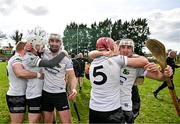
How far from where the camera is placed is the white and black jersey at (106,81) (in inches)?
176

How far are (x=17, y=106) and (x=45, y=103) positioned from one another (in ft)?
1.67

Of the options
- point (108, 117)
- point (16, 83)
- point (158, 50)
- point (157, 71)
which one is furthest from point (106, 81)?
point (16, 83)

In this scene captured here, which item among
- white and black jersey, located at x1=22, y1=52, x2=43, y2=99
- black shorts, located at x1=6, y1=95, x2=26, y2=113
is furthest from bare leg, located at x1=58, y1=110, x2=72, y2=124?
black shorts, located at x1=6, y1=95, x2=26, y2=113

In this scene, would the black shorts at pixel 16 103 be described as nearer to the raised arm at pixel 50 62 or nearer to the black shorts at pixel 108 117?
the raised arm at pixel 50 62

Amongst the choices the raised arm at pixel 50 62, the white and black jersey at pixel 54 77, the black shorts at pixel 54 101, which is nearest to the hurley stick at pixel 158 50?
the raised arm at pixel 50 62

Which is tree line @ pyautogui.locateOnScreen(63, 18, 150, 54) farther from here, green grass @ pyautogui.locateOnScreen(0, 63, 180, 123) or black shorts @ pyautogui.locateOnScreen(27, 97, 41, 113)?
black shorts @ pyautogui.locateOnScreen(27, 97, 41, 113)

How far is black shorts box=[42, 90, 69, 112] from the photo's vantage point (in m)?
5.71

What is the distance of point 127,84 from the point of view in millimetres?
5141

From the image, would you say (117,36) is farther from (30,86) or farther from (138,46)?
(30,86)

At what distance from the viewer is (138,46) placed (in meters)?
83.0

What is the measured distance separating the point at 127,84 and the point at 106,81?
723 mm

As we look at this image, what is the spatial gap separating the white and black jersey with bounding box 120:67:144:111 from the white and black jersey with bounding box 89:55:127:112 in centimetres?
42

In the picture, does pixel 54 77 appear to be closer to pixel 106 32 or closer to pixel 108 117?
pixel 108 117

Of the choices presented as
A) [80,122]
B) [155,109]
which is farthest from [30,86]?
[155,109]
